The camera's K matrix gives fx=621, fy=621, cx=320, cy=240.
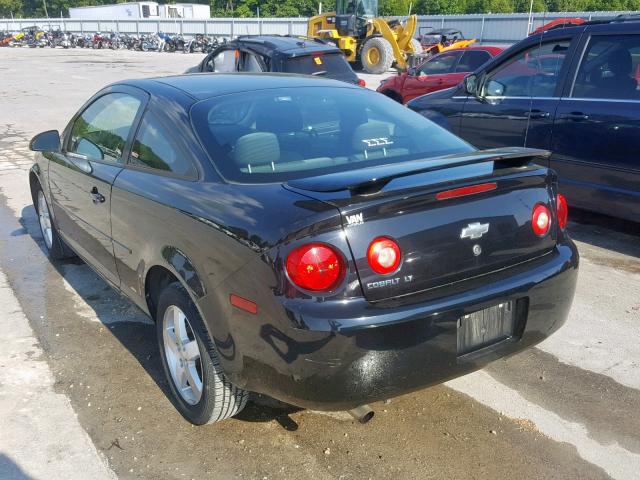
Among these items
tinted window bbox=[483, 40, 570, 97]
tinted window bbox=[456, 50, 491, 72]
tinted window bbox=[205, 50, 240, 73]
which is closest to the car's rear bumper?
tinted window bbox=[483, 40, 570, 97]

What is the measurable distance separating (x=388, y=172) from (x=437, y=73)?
11364 millimetres

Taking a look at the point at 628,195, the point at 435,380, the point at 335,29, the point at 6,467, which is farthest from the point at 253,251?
the point at 335,29

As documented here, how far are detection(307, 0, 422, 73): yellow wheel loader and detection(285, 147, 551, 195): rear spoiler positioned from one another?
70.4 feet

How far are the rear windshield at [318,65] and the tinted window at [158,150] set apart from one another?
687cm

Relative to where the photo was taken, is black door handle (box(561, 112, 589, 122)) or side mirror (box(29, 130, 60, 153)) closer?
side mirror (box(29, 130, 60, 153))

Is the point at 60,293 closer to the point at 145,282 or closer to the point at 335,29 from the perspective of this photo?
the point at 145,282

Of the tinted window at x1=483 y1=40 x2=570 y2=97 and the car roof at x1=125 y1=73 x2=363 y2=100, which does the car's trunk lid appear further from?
the tinted window at x1=483 y1=40 x2=570 y2=97

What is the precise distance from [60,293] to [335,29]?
73.3ft

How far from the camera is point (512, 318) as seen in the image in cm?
275

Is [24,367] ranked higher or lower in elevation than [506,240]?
lower

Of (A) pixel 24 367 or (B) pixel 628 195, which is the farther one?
(B) pixel 628 195

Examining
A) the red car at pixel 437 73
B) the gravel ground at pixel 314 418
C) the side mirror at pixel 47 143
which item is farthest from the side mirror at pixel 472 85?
the red car at pixel 437 73

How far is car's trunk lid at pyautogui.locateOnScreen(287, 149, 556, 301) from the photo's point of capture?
2.41 m

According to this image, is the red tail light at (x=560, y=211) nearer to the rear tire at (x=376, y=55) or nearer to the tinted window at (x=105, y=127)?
the tinted window at (x=105, y=127)
